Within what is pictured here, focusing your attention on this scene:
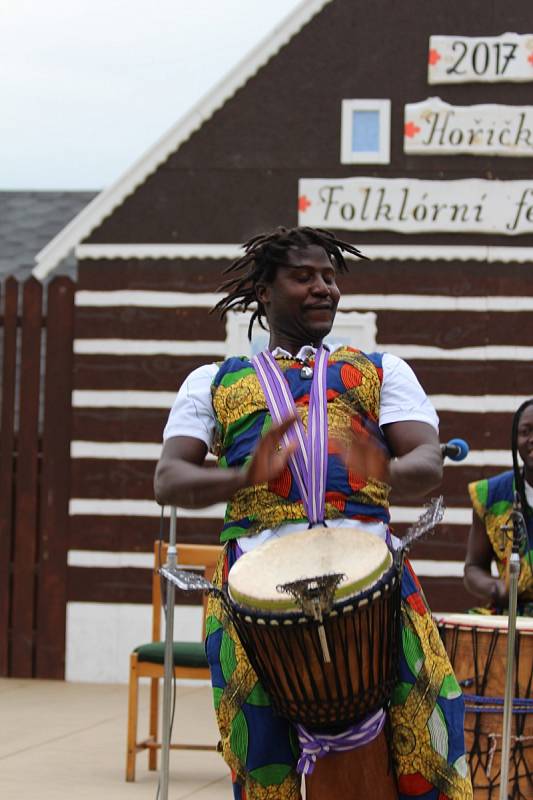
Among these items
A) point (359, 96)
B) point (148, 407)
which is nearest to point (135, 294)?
point (148, 407)

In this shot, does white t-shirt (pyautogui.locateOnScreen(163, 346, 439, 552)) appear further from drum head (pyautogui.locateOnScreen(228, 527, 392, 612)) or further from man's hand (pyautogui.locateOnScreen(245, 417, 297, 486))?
man's hand (pyautogui.locateOnScreen(245, 417, 297, 486))

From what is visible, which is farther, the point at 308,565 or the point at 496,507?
the point at 496,507

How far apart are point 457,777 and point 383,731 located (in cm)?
19

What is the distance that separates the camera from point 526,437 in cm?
601

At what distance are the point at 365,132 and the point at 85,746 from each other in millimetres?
4675

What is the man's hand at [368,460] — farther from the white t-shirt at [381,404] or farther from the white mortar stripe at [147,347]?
the white mortar stripe at [147,347]

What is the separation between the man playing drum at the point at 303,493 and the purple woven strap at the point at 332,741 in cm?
7

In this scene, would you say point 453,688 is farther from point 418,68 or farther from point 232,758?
point 418,68

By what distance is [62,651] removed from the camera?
1020 centimetres

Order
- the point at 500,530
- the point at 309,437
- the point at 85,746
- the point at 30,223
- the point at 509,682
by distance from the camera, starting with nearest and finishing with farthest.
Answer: the point at 309,437, the point at 509,682, the point at 500,530, the point at 85,746, the point at 30,223

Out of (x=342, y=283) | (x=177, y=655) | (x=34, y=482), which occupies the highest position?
(x=342, y=283)

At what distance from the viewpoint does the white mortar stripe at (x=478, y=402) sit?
9.99 m

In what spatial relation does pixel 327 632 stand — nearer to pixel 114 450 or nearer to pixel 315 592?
pixel 315 592

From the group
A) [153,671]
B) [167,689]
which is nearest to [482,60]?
[153,671]
